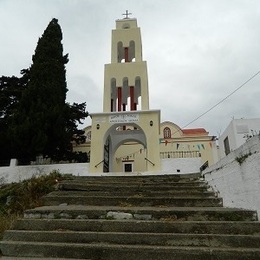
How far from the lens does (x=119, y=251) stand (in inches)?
127

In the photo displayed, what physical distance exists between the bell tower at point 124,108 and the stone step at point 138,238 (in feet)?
26.7

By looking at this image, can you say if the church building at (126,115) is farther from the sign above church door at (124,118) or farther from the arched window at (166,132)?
A: the arched window at (166,132)

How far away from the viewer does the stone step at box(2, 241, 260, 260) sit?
302 cm

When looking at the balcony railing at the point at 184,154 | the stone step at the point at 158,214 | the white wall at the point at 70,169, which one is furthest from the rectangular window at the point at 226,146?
the stone step at the point at 158,214

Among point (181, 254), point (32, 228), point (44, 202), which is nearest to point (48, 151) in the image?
point (44, 202)

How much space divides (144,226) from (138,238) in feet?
1.05

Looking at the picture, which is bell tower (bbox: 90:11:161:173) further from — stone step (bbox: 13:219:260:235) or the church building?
stone step (bbox: 13:219:260:235)

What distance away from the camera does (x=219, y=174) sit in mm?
5652

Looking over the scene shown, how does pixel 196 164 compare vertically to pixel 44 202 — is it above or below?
above

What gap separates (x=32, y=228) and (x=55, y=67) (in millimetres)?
13044

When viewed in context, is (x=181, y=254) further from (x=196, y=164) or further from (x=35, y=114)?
(x=35, y=114)

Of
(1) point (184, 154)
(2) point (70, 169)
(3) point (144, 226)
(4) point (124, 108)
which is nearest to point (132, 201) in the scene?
(3) point (144, 226)

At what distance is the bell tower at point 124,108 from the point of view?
40.4 feet

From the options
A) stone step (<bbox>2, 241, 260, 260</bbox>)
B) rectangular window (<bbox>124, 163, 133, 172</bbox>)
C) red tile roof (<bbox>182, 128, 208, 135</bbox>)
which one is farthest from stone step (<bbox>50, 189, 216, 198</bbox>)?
red tile roof (<bbox>182, 128, 208, 135</bbox>)
